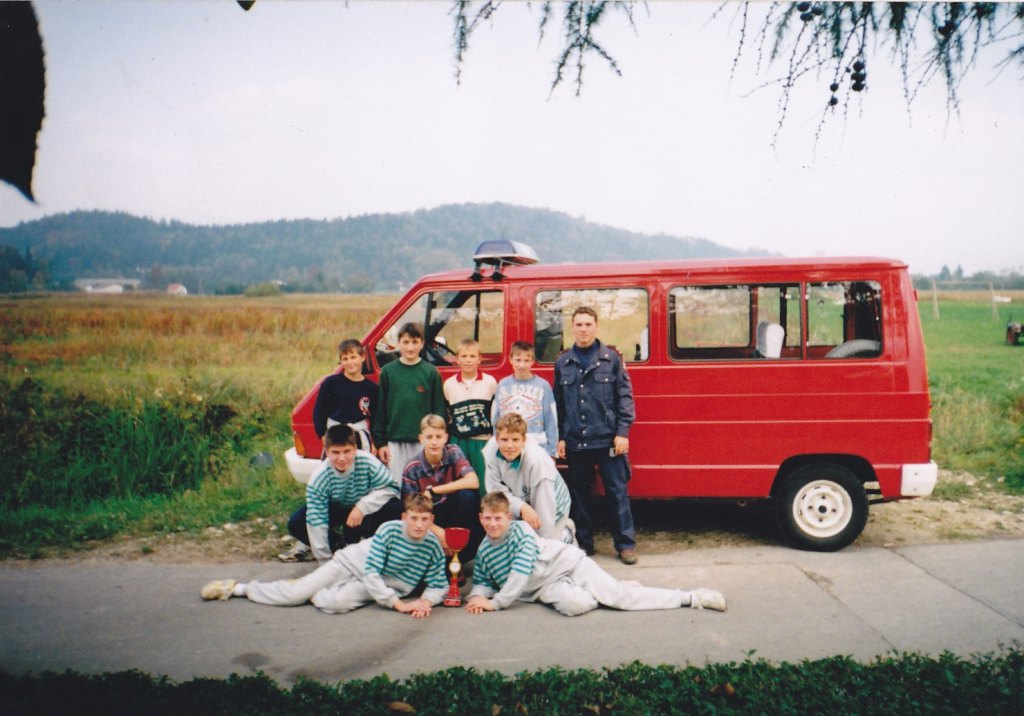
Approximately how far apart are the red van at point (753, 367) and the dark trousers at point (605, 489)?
0.29 m

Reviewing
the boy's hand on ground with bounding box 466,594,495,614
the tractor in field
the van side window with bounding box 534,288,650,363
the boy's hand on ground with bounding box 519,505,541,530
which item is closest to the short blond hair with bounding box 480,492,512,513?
the boy's hand on ground with bounding box 519,505,541,530

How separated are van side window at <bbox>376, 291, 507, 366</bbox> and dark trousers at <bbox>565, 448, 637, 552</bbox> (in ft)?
3.57

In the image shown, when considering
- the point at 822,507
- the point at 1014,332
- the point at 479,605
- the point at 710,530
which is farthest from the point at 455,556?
the point at 1014,332

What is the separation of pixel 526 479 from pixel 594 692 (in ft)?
5.56

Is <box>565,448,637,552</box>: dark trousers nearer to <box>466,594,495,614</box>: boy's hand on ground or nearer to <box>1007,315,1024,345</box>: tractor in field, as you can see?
<box>466,594,495,614</box>: boy's hand on ground

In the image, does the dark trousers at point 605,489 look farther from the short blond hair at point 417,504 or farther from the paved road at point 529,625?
the short blond hair at point 417,504

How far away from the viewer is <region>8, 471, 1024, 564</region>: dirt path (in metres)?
5.73

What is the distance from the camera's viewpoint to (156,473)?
27.1ft

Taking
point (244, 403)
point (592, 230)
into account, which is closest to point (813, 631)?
point (244, 403)

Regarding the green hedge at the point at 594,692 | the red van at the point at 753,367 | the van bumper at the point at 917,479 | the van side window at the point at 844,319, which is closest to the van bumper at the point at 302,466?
the red van at the point at 753,367

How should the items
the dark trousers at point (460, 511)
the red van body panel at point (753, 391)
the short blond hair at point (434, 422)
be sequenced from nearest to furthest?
1. the short blond hair at point (434, 422)
2. the dark trousers at point (460, 511)
3. the red van body panel at point (753, 391)

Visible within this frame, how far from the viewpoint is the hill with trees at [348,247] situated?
45.3 m

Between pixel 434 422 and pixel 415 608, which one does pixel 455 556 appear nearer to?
pixel 415 608

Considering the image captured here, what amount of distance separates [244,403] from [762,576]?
816cm
